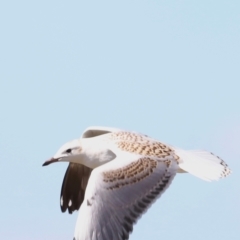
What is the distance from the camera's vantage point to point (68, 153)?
49.0 feet

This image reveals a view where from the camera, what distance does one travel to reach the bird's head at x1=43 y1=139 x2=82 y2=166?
14852 mm

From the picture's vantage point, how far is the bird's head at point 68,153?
48.7ft

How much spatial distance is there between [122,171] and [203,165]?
3.88 feet

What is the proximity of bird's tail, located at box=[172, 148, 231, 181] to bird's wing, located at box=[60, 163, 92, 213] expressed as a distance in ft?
5.07

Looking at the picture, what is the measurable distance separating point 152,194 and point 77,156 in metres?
1.59

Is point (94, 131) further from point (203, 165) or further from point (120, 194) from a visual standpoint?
point (120, 194)

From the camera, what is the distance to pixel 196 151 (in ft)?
49.3

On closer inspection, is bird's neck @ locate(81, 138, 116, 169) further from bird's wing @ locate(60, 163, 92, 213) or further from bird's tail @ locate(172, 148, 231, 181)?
bird's wing @ locate(60, 163, 92, 213)

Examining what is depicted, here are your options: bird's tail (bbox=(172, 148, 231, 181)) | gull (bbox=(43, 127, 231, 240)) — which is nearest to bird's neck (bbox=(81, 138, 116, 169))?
gull (bbox=(43, 127, 231, 240))

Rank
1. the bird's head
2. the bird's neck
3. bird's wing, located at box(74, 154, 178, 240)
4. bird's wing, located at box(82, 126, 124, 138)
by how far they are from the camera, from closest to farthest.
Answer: bird's wing, located at box(74, 154, 178, 240) < the bird's neck < the bird's head < bird's wing, located at box(82, 126, 124, 138)

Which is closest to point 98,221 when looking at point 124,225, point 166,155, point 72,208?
point 124,225

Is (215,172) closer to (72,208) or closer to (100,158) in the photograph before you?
(100,158)

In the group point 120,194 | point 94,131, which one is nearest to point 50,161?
point 94,131

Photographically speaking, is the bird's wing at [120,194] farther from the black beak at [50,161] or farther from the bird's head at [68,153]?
the black beak at [50,161]
